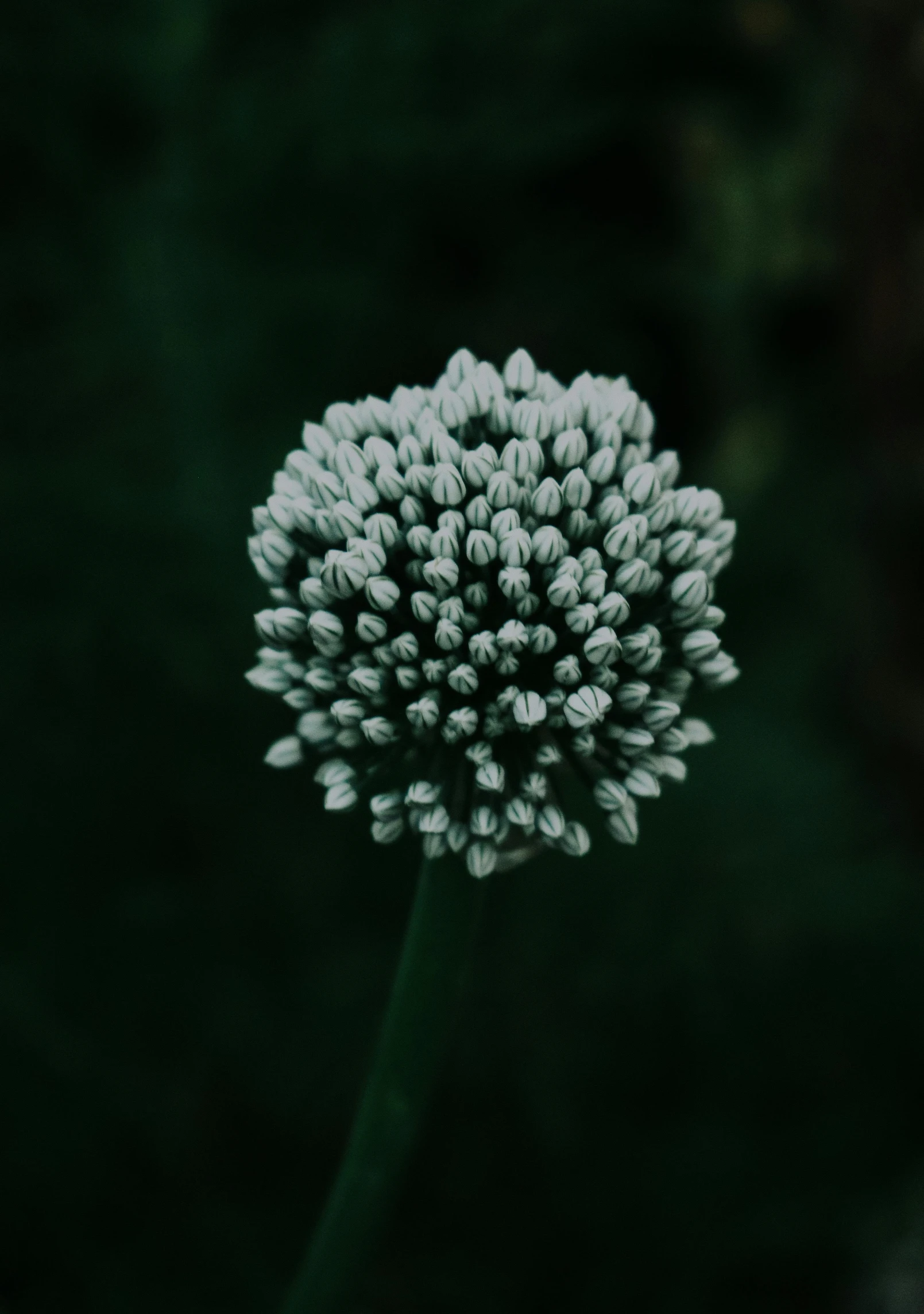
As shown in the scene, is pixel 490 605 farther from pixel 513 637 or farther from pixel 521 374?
pixel 521 374

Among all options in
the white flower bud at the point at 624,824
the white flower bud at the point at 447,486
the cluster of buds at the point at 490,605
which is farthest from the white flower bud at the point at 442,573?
the white flower bud at the point at 624,824

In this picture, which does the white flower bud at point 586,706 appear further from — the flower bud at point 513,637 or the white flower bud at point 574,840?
the white flower bud at point 574,840

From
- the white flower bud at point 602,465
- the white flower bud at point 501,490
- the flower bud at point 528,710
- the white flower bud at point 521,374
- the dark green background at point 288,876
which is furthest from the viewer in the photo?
the dark green background at point 288,876

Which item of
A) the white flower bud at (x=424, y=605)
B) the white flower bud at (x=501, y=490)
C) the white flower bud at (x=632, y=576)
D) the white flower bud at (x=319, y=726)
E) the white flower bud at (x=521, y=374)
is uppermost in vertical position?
the white flower bud at (x=521, y=374)

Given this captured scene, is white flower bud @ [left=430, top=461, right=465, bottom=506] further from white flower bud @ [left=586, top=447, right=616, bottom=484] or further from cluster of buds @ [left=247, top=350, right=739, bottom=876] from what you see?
white flower bud @ [left=586, top=447, right=616, bottom=484]

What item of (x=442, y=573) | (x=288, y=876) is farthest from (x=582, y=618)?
(x=288, y=876)

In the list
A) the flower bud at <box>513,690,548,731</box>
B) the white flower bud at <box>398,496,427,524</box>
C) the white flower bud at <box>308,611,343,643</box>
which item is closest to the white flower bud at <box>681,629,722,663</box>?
the flower bud at <box>513,690,548,731</box>
